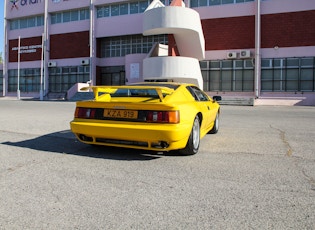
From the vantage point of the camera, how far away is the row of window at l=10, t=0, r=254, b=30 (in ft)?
93.3

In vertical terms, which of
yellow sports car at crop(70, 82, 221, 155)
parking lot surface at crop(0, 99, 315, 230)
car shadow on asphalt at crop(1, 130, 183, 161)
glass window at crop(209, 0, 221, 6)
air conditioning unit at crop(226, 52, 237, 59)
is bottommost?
parking lot surface at crop(0, 99, 315, 230)

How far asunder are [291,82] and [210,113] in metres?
22.0

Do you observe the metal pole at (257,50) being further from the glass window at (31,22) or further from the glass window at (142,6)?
the glass window at (31,22)

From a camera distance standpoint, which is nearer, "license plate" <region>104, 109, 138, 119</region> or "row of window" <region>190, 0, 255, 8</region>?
"license plate" <region>104, 109, 138, 119</region>

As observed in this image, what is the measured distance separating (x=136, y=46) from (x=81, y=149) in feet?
91.8

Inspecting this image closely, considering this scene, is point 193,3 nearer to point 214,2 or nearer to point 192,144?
point 214,2

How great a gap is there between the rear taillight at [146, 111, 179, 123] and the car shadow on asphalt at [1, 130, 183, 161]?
667 mm

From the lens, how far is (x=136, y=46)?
3241 cm

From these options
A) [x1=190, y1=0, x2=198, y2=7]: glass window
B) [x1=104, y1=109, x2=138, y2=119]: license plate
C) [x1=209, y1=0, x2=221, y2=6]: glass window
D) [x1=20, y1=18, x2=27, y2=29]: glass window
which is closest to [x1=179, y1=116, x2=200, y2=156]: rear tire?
[x1=104, y1=109, x2=138, y2=119]: license plate

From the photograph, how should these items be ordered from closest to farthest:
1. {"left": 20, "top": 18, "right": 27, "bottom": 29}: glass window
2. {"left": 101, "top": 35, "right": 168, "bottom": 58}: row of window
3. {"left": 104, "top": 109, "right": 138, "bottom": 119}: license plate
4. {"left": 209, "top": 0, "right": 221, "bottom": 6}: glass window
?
{"left": 104, "top": 109, "right": 138, "bottom": 119}: license plate → {"left": 209, "top": 0, "right": 221, "bottom": 6}: glass window → {"left": 101, "top": 35, "right": 168, "bottom": 58}: row of window → {"left": 20, "top": 18, "right": 27, "bottom": 29}: glass window

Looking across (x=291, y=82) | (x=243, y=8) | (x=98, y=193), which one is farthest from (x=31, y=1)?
(x=98, y=193)

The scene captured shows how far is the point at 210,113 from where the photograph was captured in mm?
6590

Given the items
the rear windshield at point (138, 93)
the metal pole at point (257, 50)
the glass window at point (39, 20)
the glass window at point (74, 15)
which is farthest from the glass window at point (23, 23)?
the rear windshield at point (138, 93)

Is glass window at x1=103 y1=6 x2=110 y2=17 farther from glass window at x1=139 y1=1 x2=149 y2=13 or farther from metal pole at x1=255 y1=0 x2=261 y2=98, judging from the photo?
metal pole at x1=255 y1=0 x2=261 y2=98
